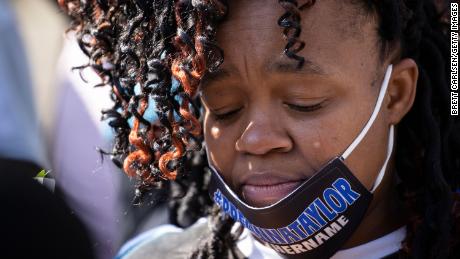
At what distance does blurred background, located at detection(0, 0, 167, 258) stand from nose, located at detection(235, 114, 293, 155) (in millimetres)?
1255

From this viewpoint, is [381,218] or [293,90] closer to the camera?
[293,90]

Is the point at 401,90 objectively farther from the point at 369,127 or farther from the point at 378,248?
the point at 378,248

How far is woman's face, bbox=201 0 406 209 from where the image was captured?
2467 mm

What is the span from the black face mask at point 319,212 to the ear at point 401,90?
0.27 ft

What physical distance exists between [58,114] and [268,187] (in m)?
2.20

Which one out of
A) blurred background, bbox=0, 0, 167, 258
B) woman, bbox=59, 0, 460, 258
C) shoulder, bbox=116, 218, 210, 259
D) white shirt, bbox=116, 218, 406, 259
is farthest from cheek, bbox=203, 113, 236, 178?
blurred background, bbox=0, 0, 167, 258

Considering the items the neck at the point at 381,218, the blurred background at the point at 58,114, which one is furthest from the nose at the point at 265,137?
the blurred background at the point at 58,114

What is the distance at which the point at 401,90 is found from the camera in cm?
273

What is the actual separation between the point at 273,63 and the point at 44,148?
2.28m

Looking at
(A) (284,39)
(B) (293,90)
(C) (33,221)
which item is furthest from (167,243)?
(C) (33,221)

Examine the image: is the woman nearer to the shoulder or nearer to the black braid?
the black braid

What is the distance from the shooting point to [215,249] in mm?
2963

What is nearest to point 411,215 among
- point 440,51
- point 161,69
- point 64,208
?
point 440,51

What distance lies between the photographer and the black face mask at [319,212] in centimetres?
250
